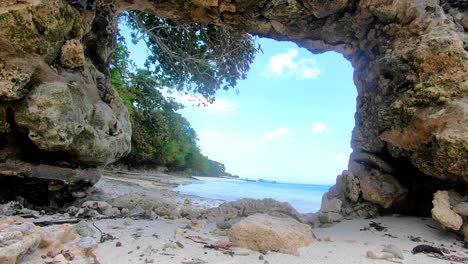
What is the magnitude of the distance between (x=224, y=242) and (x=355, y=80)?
142 inches

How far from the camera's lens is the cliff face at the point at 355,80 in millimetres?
3443

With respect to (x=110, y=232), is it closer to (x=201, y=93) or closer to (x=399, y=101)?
(x=399, y=101)

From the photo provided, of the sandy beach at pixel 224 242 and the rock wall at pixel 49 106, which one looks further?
the rock wall at pixel 49 106

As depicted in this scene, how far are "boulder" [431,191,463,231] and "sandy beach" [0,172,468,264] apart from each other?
0.61ft

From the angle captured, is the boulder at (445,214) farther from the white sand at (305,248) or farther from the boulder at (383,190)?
the boulder at (383,190)

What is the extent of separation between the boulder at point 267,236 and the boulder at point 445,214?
150 centimetres

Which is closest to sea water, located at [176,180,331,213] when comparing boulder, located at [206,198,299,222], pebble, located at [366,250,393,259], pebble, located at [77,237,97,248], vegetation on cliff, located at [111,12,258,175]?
vegetation on cliff, located at [111,12,258,175]

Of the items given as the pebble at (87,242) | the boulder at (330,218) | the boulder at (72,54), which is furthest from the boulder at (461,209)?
the boulder at (72,54)

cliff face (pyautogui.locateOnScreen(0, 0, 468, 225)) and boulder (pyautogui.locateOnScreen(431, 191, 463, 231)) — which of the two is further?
cliff face (pyautogui.locateOnScreen(0, 0, 468, 225))

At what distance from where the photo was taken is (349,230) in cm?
385

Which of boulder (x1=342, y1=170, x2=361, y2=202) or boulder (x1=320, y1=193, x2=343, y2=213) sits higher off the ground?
boulder (x1=342, y1=170, x2=361, y2=202)

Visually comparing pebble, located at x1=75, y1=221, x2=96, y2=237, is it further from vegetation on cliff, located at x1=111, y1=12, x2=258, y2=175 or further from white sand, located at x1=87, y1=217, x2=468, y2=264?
vegetation on cliff, located at x1=111, y1=12, x2=258, y2=175

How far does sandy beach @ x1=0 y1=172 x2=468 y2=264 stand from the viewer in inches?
95.0

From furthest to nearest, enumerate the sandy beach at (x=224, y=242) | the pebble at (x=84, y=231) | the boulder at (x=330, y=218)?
the boulder at (x=330, y=218)
the pebble at (x=84, y=231)
the sandy beach at (x=224, y=242)
